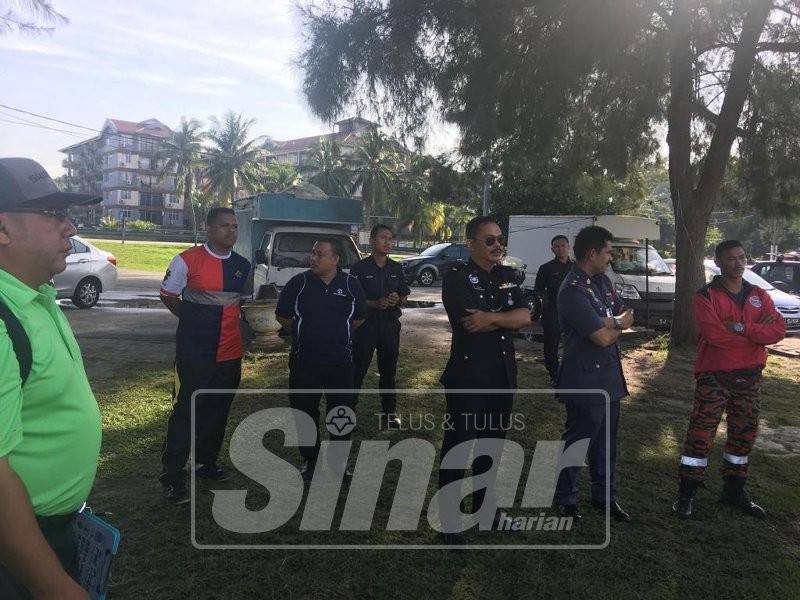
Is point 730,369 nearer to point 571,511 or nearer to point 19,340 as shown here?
point 571,511

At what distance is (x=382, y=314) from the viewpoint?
5695 millimetres

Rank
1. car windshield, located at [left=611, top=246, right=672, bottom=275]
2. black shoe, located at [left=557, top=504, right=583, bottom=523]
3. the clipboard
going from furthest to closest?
car windshield, located at [left=611, top=246, right=672, bottom=275] → black shoe, located at [left=557, top=504, right=583, bottom=523] → the clipboard

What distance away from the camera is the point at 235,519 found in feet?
12.7

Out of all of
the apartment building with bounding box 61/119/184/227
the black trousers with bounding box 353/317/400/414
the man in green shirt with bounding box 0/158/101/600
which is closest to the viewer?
the man in green shirt with bounding box 0/158/101/600

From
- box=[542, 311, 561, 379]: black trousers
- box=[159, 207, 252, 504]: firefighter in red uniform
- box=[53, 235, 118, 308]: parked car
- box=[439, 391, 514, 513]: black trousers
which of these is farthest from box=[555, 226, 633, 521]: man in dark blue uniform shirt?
box=[53, 235, 118, 308]: parked car

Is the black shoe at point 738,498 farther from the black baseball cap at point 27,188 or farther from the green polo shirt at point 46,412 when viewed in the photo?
the black baseball cap at point 27,188

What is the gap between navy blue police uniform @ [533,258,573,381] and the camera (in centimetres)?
728

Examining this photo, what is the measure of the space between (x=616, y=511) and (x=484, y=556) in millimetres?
1106

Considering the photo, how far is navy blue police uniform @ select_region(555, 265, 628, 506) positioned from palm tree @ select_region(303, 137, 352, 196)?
4622 cm

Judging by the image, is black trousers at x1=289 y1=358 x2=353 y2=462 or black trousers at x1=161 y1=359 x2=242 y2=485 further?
black trousers at x1=289 y1=358 x2=353 y2=462

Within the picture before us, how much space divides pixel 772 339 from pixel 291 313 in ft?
11.1

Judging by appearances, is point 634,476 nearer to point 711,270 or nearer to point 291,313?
point 291,313

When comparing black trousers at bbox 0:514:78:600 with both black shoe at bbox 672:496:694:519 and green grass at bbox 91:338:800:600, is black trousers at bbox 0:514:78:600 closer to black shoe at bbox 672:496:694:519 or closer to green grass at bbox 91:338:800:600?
green grass at bbox 91:338:800:600

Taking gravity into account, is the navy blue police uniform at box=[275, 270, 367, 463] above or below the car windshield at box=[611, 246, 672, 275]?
below
